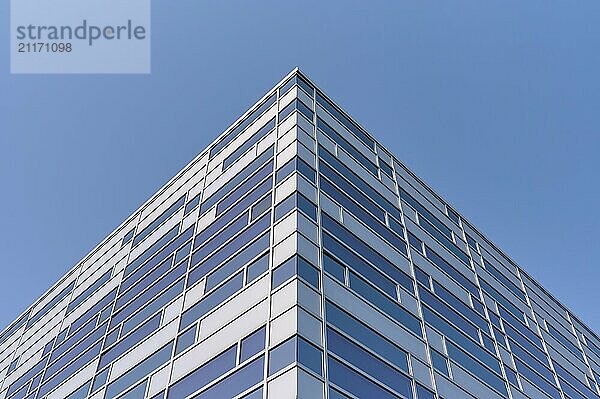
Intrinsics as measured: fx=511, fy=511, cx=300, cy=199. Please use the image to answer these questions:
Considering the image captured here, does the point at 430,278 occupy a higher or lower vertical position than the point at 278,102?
lower

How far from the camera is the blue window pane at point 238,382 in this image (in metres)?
12.8

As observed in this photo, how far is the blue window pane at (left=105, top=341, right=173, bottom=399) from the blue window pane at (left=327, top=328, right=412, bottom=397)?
5985 millimetres

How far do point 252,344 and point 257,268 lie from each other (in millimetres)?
2743

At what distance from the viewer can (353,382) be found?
13266 millimetres

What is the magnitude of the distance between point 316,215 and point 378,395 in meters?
5.87

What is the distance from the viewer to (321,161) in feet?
64.0

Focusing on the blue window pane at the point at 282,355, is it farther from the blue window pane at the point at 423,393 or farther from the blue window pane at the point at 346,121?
the blue window pane at the point at 346,121

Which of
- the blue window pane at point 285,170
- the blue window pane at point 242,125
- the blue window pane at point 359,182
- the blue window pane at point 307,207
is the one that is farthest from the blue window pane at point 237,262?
the blue window pane at point 242,125

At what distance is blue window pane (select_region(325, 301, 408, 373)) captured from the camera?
14.3m

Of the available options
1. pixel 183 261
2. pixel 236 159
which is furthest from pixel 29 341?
pixel 236 159

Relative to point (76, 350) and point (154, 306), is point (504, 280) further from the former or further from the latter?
point (76, 350)

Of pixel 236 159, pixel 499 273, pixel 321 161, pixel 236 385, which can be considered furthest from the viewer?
pixel 499 273

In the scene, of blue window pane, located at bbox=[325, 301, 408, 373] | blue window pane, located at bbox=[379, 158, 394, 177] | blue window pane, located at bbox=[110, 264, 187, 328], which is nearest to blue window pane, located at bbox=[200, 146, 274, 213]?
blue window pane, located at bbox=[110, 264, 187, 328]

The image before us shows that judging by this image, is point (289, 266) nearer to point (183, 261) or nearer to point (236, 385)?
point (236, 385)
